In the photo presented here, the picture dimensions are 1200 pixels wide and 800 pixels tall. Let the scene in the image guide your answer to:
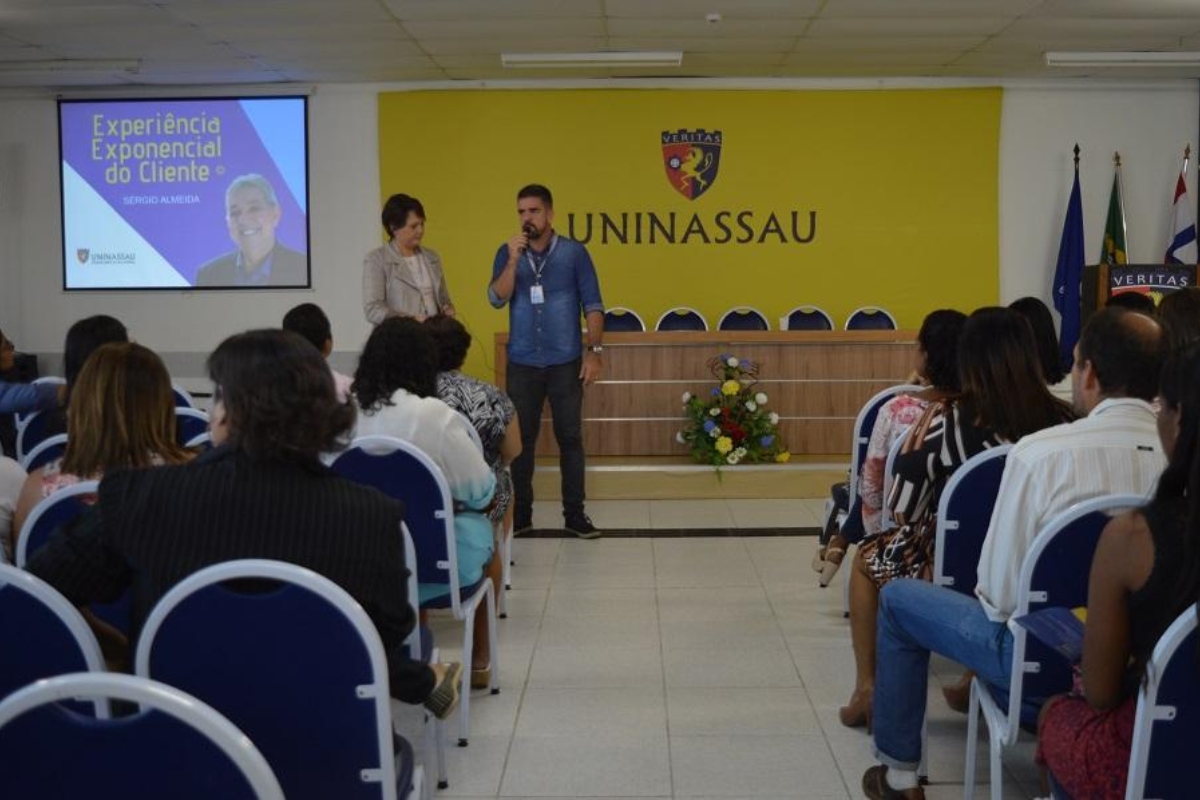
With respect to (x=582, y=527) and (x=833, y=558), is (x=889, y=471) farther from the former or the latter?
(x=582, y=527)

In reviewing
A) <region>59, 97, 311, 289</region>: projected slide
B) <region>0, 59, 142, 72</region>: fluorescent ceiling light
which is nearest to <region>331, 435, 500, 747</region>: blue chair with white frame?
<region>0, 59, 142, 72</region>: fluorescent ceiling light

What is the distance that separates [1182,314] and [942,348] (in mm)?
839

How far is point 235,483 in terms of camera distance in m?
1.88

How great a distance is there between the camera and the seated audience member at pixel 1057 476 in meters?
2.48

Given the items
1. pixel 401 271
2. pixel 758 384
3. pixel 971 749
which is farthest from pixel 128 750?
pixel 758 384

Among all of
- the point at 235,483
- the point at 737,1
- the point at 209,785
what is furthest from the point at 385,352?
the point at 737,1

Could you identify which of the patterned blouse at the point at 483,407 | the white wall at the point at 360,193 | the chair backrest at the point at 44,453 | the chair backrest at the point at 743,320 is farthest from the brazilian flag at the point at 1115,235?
the chair backrest at the point at 44,453

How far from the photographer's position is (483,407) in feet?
13.8

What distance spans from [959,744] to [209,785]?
253cm

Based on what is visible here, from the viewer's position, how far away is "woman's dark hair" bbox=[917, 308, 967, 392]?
11.8ft

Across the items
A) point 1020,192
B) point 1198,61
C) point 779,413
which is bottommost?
point 779,413

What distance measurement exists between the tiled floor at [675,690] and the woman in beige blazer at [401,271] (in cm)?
151

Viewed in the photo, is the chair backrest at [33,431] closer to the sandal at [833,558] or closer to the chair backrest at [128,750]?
the sandal at [833,558]

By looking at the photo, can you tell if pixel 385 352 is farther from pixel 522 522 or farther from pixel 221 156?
pixel 221 156
